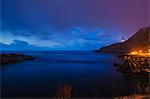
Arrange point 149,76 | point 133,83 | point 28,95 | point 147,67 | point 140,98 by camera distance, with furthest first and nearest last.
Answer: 1. point 147,67
2. point 149,76
3. point 133,83
4. point 28,95
5. point 140,98

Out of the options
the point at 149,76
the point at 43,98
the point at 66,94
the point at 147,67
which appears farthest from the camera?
the point at 147,67

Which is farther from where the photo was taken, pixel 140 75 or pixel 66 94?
pixel 140 75

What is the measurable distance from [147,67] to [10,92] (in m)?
16.3

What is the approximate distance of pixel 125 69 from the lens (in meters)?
29.5

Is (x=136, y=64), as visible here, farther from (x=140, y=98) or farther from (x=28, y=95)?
(x=140, y=98)

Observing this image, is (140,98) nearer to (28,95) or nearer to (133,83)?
(28,95)

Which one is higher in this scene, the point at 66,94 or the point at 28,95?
the point at 66,94

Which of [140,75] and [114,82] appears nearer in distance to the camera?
[114,82]

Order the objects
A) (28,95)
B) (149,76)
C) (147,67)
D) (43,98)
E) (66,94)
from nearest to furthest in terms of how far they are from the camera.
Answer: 1. (66,94)
2. (43,98)
3. (28,95)
4. (149,76)
5. (147,67)

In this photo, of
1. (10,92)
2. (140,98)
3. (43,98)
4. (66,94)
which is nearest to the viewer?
(140,98)

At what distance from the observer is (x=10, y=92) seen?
18.4 meters

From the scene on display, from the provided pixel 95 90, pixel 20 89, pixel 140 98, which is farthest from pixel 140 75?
pixel 140 98

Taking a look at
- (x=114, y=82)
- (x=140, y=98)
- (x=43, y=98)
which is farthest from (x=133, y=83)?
(x=140, y=98)

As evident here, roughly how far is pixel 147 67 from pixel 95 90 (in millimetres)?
10709
